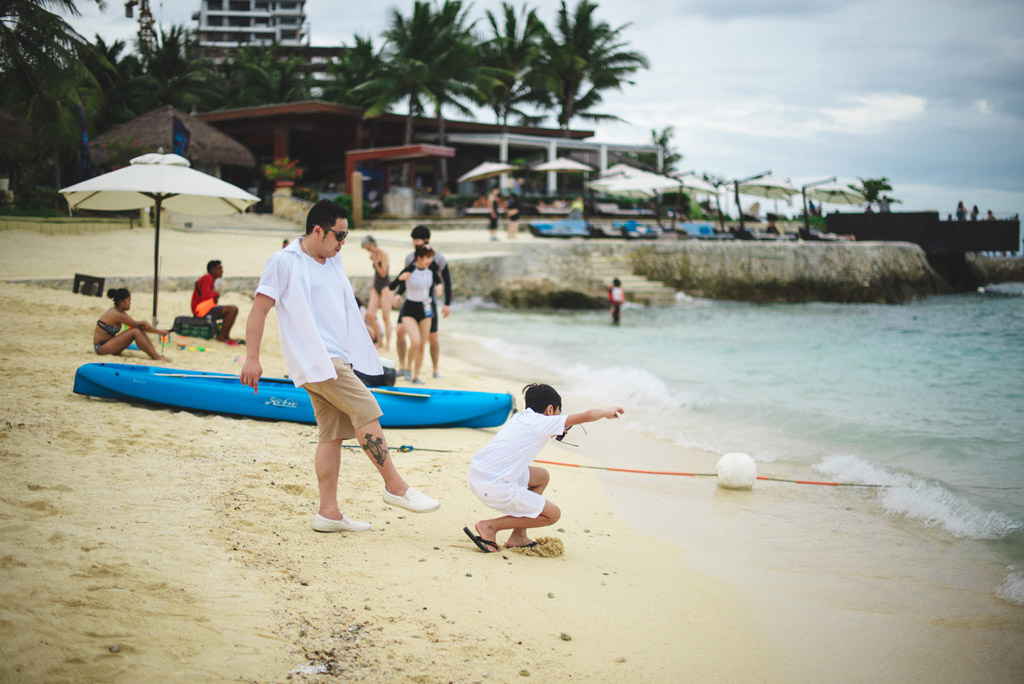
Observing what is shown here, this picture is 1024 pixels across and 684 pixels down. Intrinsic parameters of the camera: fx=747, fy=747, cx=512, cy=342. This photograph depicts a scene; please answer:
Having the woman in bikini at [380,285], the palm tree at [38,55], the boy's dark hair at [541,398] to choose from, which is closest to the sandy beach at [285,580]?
the boy's dark hair at [541,398]

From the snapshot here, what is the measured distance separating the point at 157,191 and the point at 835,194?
1001 inches

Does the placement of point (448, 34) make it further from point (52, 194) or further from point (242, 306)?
point (242, 306)

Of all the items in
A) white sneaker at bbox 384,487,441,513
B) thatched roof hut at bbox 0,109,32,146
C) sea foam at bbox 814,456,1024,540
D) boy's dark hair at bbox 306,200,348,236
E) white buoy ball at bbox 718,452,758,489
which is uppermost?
thatched roof hut at bbox 0,109,32,146

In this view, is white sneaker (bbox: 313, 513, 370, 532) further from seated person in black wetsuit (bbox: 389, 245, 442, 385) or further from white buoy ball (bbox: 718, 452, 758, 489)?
seated person in black wetsuit (bbox: 389, 245, 442, 385)

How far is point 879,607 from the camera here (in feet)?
13.0

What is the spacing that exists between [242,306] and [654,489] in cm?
907

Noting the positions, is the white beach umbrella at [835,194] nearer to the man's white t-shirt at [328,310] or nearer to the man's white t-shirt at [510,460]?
the man's white t-shirt at [510,460]

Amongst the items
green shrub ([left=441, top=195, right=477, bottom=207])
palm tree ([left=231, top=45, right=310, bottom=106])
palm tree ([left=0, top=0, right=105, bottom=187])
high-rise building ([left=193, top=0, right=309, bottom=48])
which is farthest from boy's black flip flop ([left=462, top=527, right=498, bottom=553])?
high-rise building ([left=193, top=0, right=309, bottom=48])

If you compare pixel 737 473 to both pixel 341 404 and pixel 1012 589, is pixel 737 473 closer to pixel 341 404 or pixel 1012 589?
pixel 1012 589

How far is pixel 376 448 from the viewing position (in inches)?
148

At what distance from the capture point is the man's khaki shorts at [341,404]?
360 centimetres

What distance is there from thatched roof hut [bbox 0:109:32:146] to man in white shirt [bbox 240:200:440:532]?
18.7 meters

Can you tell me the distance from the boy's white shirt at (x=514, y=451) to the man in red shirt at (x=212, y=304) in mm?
6626

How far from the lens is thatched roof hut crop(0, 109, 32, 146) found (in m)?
18.0
